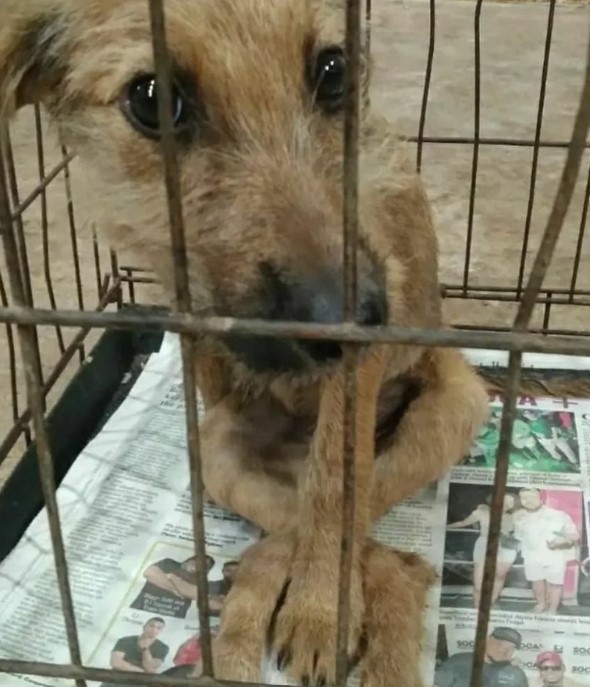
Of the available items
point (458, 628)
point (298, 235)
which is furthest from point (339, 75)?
point (458, 628)

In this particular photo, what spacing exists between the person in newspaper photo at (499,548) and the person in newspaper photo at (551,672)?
0.11 metres

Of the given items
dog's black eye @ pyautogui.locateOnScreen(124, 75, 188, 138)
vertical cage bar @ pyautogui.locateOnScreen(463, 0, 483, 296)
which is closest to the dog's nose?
dog's black eye @ pyautogui.locateOnScreen(124, 75, 188, 138)

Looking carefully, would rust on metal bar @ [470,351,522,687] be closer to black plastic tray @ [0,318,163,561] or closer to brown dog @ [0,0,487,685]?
brown dog @ [0,0,487,685]

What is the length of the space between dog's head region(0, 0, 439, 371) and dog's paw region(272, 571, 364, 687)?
381 millimetres

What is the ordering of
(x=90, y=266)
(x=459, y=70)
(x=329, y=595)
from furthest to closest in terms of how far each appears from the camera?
1. (x=459, y=70)
2. (x=90, y=266)
3. (x=329, y=595)

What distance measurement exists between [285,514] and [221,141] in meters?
0.56

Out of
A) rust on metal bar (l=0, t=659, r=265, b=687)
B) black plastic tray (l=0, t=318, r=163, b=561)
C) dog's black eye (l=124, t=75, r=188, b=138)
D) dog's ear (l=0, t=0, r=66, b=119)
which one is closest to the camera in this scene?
rust on metal bar (l=0, t=659, r=265, b=687)

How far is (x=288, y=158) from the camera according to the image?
109 centimetres

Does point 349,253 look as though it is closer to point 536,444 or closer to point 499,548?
point 499,548

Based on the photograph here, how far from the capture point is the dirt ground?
2336 mm

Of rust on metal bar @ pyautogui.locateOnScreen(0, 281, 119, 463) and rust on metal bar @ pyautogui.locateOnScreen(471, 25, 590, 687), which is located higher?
rust on metal bar @ pyautogui.locateOnScreen(0, 281, 119, 463)

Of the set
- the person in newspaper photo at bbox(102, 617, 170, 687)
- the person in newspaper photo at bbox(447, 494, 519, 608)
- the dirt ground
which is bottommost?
the person in newspaper photo at bbox(102, 617, 170, 687)

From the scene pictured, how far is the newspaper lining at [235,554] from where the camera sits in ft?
4.14

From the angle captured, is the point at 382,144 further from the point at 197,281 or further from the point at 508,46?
the point at 508,46
